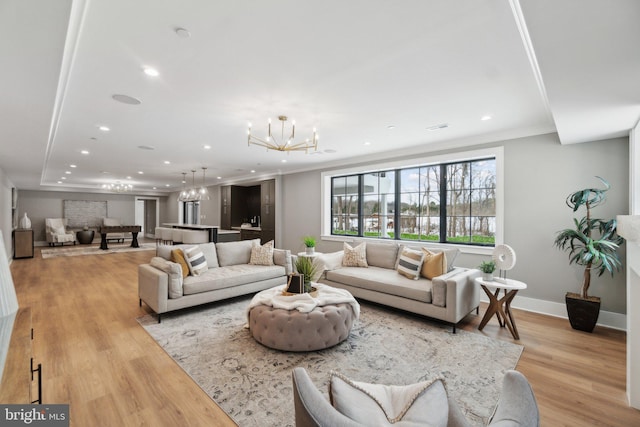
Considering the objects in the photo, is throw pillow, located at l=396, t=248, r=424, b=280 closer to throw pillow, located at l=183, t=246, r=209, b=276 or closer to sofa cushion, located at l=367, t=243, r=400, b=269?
sofa cushion, located at l=367, t=243, r=400, b=269

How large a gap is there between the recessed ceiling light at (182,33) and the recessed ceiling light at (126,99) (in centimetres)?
148

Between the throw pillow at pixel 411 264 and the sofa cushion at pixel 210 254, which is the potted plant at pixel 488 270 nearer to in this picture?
the throw pillow at pixel 411 264

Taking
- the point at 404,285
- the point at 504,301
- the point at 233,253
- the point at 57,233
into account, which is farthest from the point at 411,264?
the point at 57,233

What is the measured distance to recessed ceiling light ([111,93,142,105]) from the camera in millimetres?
2988

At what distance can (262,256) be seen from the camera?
4.93m

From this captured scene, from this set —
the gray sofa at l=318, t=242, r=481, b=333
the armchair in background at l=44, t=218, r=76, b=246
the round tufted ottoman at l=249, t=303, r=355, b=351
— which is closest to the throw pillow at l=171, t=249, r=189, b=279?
the round tufted ottoman at l=249, t=303, r=355, b=351

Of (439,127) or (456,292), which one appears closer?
(456,292)

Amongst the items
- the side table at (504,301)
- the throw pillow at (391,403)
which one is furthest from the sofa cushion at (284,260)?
the throw pillow at (391,403)

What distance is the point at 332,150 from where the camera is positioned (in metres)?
5.55

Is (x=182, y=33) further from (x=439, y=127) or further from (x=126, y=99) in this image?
(x=439, y=127)

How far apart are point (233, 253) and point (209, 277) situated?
93 cm

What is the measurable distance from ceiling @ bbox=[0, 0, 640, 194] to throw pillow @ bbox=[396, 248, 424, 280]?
1.83 metres

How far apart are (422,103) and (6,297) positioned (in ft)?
12.1

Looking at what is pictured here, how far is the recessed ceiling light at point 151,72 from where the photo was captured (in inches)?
96.2
